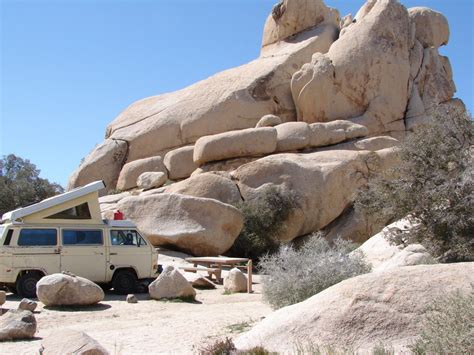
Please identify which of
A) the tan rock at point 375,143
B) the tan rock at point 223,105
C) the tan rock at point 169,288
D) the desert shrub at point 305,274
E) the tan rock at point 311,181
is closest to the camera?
the desert shrub at point 305,274

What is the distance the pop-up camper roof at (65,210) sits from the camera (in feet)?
47.0

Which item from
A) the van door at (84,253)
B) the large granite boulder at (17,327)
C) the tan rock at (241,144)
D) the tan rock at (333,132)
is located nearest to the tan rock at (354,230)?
the tan rock at (333,132)

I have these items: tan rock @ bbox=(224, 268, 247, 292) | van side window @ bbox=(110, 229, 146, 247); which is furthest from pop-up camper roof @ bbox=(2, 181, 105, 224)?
tan rock @ bbox=(224, 268, 247, 292)

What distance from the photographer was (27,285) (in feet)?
45.9

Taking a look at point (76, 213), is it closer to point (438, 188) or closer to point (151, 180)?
point (438, 188)

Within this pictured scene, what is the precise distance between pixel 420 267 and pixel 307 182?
18.1 m

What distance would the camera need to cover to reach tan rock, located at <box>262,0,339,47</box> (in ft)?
120

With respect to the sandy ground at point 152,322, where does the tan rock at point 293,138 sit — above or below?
above

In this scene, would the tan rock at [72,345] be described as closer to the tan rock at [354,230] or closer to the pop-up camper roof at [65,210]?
the pop-up camper roof at [65,210]

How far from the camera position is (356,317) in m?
6.89

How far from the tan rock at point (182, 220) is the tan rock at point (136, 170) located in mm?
10167

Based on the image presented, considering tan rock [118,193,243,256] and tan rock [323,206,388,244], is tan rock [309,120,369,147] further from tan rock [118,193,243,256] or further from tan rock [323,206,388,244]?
tan rock [118,193,243,256]

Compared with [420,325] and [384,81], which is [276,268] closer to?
[420,325]

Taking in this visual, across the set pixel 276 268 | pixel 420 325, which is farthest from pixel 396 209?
pixel 420 325
